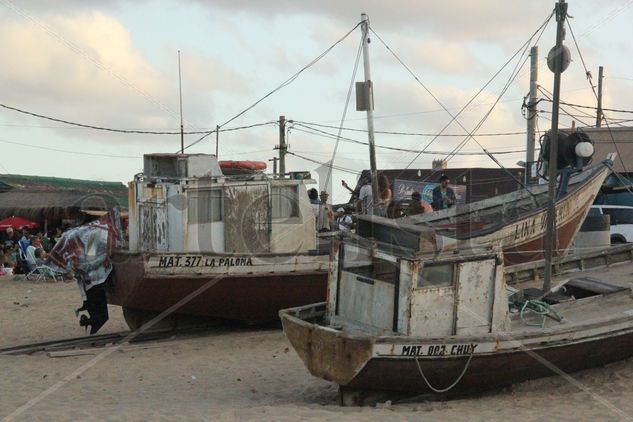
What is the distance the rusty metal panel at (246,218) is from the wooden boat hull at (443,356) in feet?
15.5

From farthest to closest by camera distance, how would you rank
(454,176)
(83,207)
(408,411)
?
(454,176), (83,207), (408,411)

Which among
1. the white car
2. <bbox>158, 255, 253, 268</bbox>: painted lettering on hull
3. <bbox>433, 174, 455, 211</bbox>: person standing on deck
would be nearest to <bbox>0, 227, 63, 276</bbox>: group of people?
<bbox>158, 255, 253, 268</bbox>: painted lettering on hull

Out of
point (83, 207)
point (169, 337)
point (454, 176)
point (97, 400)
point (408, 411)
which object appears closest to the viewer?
point (408, 411)

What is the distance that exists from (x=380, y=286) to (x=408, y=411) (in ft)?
4.46

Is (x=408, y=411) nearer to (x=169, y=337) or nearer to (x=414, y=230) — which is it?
(x=414, y=230)

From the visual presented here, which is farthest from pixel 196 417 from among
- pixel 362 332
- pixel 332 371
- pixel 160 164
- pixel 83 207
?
pixel 83 207

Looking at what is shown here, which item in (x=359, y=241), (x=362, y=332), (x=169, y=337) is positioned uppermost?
(x=359, y=241)

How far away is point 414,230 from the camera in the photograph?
8844mm

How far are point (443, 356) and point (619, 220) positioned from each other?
17017 mm

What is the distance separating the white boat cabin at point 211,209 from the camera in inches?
535

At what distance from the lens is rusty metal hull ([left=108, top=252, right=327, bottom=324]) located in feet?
41.3

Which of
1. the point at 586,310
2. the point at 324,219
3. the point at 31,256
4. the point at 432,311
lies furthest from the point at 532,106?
the point at 31,256

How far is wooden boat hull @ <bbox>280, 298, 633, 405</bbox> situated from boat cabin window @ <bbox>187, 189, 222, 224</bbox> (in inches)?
184

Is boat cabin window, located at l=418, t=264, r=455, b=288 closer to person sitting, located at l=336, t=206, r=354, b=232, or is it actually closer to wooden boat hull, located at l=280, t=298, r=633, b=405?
wooden boat hull, located at l=280, t=298, r=633, b=405
